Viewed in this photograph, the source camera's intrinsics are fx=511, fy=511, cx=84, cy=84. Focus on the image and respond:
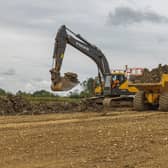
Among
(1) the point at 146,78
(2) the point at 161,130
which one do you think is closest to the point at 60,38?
(1) the point at 146,78

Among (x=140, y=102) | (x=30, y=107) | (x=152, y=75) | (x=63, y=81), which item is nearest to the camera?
(x=152, y=75)

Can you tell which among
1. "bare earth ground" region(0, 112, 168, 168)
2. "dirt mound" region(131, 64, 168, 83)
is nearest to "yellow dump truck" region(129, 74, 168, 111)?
"dirt mound" region(131, 64, 168, 83)

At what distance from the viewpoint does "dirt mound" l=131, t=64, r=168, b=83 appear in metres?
29.0

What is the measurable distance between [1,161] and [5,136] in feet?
13.0

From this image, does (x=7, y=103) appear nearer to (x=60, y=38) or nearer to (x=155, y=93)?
(x=60, y=38)

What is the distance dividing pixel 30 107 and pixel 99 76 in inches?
246

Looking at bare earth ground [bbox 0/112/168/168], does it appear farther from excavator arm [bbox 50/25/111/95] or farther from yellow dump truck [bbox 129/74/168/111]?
excavator arm [bbox 50/25/111/95]

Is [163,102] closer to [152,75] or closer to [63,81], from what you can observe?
[152,75]

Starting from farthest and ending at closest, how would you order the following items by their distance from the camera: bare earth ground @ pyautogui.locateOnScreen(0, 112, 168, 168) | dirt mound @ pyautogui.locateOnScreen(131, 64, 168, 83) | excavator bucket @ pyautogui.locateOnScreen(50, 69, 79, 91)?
excavator bucket @ pyautogui.locateOnScreen(50, 69, 79, 91), dirt mound @ pyautogui.locateOnScreen(131, 64, 168, 83), bare earth ground @ pyautogui.locateOnScreen(0, 112, 168, 168)

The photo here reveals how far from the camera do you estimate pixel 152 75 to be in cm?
2916

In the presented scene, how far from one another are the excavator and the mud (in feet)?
3.41

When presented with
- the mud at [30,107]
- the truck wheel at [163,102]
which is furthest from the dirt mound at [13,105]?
the truck wheel at [163,102]

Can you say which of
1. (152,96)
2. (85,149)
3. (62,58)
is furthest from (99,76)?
(85,149)

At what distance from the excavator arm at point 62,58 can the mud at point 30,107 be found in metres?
1.73
